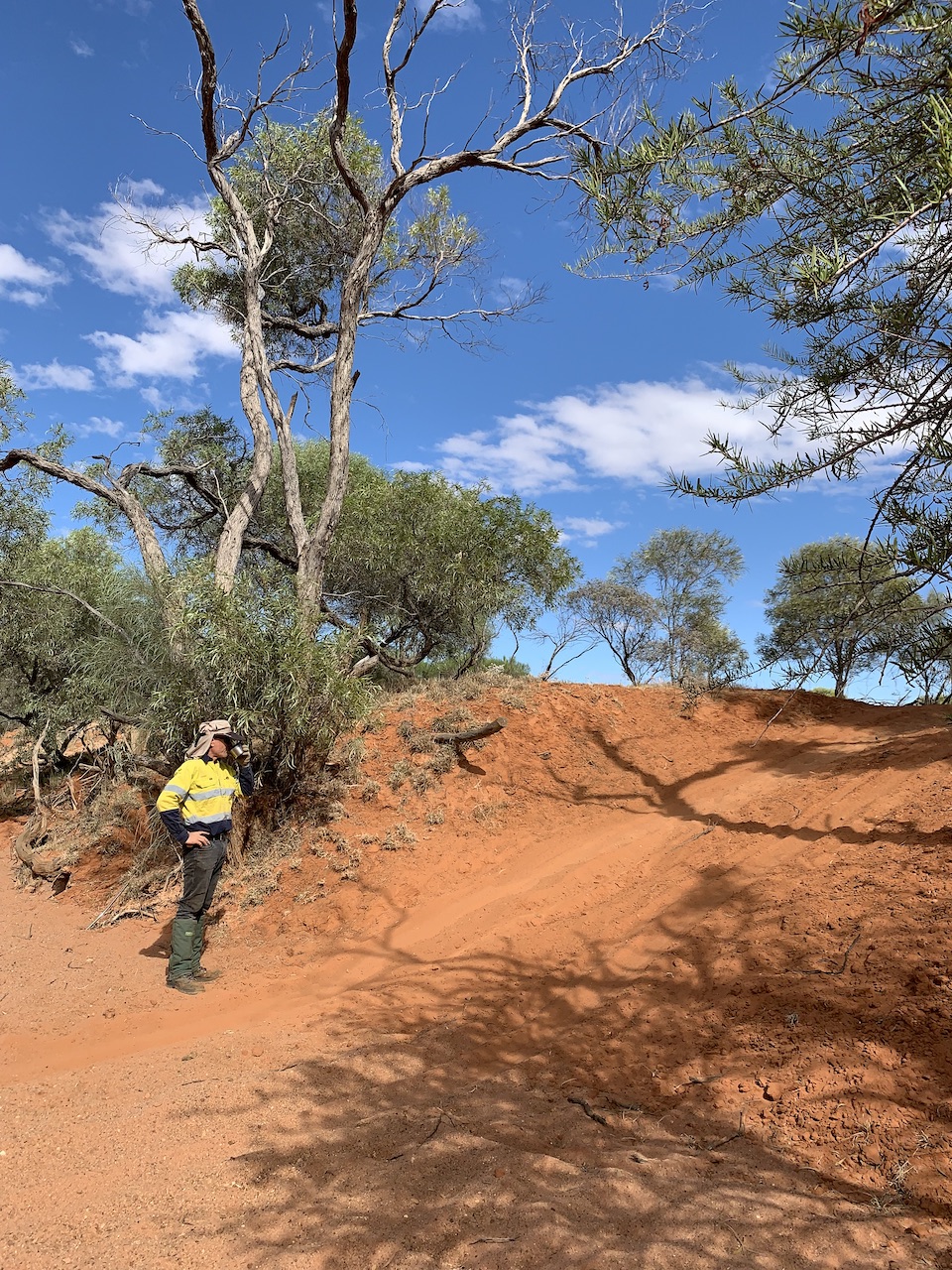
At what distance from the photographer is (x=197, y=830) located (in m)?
6.12

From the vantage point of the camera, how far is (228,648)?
7641mm

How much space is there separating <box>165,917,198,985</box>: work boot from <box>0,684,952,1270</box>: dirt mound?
36cm

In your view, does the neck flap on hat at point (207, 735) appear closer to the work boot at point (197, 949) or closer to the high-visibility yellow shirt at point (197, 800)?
the high-visibility yellow shirt at point (197, 800)

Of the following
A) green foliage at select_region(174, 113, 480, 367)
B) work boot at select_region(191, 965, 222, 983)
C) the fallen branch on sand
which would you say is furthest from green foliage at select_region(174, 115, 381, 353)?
work boot at select_region(191, 965, 222, 983)

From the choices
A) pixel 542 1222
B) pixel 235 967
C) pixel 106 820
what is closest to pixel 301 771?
pixel 235 967

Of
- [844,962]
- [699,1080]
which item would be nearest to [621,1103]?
[699,1080]

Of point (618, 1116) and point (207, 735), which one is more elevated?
point (207, 735)

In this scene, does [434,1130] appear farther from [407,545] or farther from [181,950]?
[407,545]

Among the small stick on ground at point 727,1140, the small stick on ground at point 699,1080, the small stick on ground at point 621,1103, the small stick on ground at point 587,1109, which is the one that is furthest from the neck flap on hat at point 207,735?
the small stick on ground at point 727,1140

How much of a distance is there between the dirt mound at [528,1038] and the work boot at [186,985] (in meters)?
0.19

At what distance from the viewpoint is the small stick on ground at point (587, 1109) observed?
11.7 ft

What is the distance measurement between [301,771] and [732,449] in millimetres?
6709

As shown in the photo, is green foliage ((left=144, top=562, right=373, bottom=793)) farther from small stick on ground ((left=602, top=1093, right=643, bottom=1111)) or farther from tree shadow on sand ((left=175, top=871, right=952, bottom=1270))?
small stick on ground ((left=602, top=1093, right=643, bottom=1111))

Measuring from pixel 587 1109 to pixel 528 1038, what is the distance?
41.0 inches
